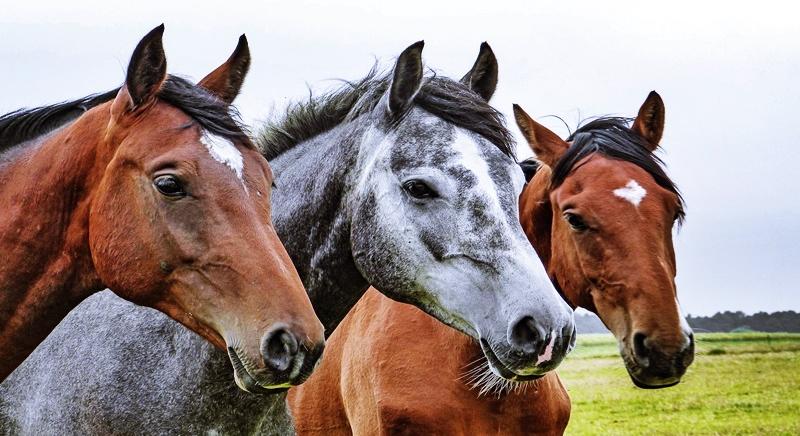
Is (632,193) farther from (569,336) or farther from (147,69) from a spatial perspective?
(147,69)

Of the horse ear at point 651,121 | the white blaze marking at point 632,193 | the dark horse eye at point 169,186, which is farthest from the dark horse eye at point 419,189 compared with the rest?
the horse ear at point 651,121

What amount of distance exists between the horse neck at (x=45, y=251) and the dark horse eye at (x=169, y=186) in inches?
16.2

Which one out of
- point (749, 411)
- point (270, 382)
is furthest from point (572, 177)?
point (749, 411)

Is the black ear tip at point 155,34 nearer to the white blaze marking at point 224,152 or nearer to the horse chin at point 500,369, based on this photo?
the white blaze marking at point 224,152

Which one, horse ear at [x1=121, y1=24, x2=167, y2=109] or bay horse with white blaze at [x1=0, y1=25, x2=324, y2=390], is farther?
horse ear at [x1=121, y1=24, x2=167, y2=109]

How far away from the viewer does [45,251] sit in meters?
4.09

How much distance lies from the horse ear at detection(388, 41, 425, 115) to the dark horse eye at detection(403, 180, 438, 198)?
0.56 metres

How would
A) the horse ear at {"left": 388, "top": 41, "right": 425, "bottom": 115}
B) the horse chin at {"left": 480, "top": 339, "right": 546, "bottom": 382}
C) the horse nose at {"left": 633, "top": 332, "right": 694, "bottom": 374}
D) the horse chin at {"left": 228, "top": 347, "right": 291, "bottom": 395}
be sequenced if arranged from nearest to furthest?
the horse chin at {"left": 228, "top": 347, "right": 291, "bottom": 395} → the horse chin at {"left": 480, "top": 339, "right": 546, "bottom": 382} → the horse ear at {"left": 388, "top": 41, "right": 425, "bottom": 115} → the horse nose at {"left": 633, "top": 332, "right": 694, "bottom": 374}

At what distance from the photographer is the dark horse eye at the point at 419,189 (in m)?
4.78

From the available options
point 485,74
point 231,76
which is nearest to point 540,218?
point 485,74

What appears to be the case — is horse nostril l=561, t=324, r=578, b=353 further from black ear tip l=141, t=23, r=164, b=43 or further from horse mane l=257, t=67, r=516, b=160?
black ear tip l=141, t=23, r=164, b=43

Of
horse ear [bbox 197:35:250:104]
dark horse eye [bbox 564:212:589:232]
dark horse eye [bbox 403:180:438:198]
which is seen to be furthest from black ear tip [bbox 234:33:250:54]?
dark horse eye [bbox 564:212:589:232]

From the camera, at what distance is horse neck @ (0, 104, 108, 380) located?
13.3ft

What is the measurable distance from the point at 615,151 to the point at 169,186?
3.64 meters
